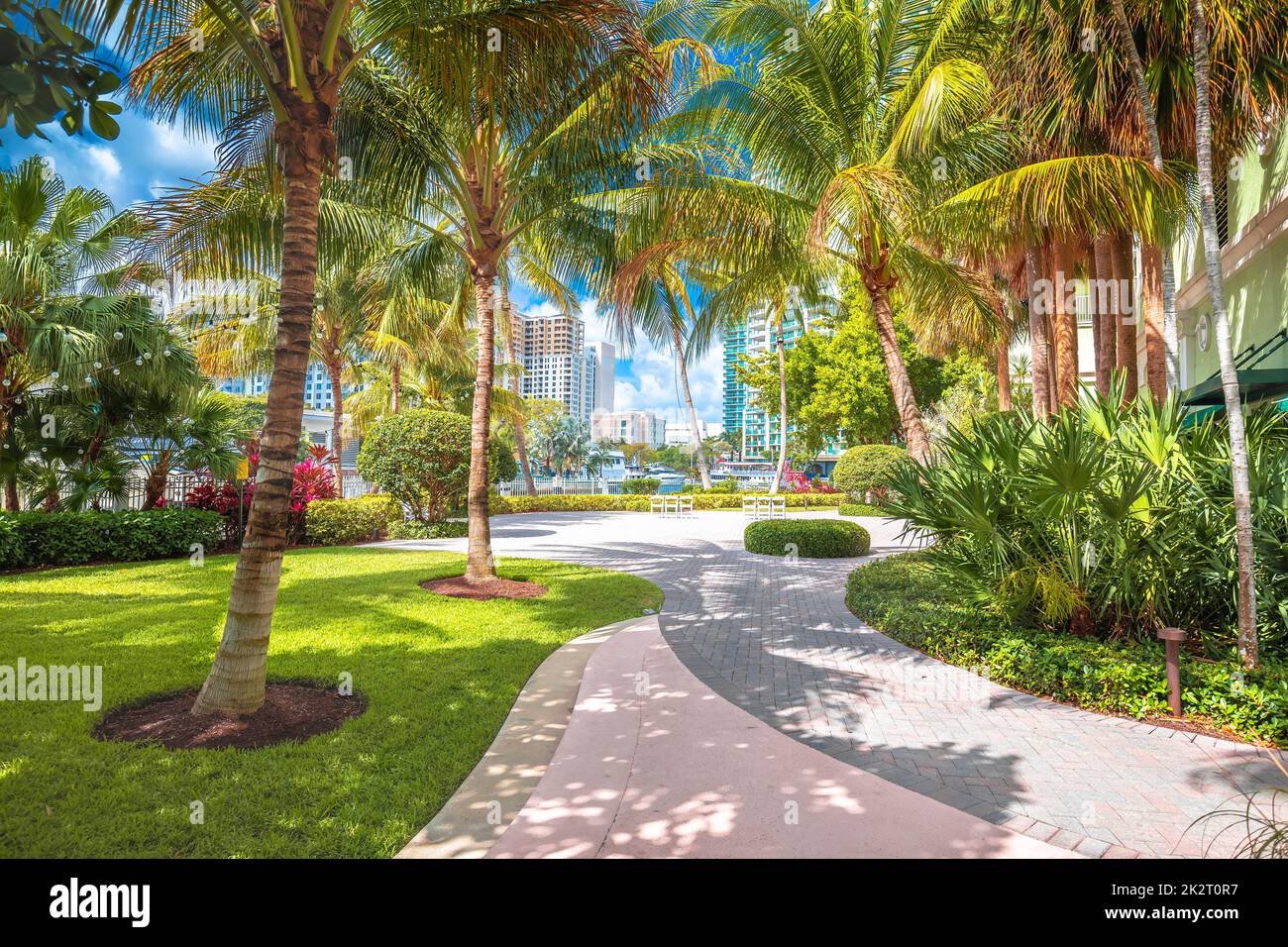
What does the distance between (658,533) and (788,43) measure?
13.0 meters

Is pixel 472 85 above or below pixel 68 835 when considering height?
above

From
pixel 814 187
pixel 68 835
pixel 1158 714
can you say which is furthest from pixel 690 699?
pixel 814 187

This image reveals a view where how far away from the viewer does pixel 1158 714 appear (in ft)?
15.7

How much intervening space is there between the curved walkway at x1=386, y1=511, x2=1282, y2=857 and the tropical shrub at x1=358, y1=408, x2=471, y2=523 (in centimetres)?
1048

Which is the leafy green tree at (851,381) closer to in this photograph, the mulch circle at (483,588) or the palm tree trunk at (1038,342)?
the palm tree trunk at (1038,342)

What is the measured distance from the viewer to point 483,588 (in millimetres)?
9844

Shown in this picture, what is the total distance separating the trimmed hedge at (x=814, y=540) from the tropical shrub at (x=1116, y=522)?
7.34 meters

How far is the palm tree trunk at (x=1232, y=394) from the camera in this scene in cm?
479

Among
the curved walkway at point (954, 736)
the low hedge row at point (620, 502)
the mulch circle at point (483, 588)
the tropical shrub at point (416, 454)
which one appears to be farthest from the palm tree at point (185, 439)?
the low hedge row at point (620, 502)

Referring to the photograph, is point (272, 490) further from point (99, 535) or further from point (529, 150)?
point (99, 535)

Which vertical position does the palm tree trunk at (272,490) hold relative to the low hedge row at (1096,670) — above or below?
above

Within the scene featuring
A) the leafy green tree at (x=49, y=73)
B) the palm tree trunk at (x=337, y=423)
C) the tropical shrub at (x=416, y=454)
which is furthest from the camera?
the palm tree trunk at (x=337, y=423)

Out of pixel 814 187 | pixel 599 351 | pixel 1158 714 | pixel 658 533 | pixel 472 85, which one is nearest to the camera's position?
pixel 1158 714
